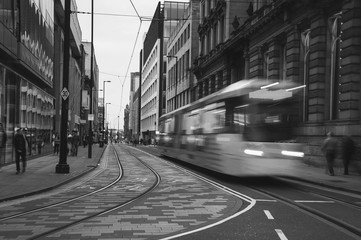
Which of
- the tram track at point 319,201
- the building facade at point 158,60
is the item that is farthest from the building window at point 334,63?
the building facade at point 158,60

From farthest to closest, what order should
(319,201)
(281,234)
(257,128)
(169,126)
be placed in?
(169,126) → (257,128) → (319,201) → (281,234)

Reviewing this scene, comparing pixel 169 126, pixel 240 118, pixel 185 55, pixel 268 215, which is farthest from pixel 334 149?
pixel 185 55

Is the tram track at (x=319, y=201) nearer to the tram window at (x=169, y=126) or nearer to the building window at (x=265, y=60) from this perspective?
the tram window at (x=169, y=126)

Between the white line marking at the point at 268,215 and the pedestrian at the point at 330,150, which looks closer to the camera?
the white line marking at the point at 268,215

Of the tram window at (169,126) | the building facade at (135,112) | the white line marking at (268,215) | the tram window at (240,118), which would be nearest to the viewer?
the white line marking at (268,215)

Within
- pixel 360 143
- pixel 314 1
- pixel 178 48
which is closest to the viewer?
pixel 360 143

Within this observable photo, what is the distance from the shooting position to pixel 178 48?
68.9m

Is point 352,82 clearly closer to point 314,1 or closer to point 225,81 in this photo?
point 314,1

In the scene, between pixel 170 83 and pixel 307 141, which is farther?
pixel 170 83

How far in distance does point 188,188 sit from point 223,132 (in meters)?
2.65

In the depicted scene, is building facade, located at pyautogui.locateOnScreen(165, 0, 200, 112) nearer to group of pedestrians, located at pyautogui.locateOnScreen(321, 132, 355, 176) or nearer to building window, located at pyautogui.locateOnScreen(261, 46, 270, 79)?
building window, located at pyautogui.locateOnScreen(261, 46, 270, 79)

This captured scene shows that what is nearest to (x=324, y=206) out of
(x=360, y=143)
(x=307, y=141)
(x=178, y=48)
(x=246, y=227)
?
(x=246, y=227)

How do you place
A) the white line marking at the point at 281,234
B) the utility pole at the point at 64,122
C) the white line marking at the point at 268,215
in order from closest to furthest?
the white line marking at the point at 281,234
the white line marking at the point at 268,215
the utility pole at the point at 64,122

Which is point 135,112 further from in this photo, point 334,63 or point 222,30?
point 334,63
